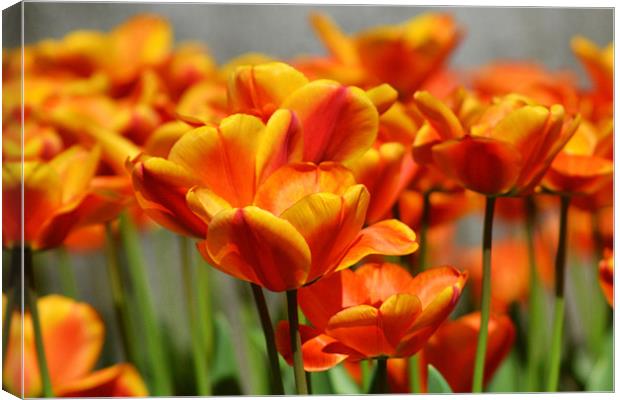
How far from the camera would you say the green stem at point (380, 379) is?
0.66 metres

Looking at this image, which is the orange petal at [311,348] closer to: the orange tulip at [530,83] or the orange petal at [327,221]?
the orange petal at [327,221]

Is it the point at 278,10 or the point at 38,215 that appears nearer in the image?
the point at 38,215

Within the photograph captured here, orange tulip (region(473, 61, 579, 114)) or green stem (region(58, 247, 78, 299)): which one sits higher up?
orange tulip (region(473, 61, 579, 114))

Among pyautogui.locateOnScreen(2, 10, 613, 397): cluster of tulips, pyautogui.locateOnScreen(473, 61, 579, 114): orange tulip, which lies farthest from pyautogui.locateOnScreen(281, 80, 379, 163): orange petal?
pyautogui.locateOnScreen(473, 61, 579, 114): orange tulip

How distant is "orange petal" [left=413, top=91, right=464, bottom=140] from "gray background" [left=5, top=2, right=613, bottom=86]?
0.30 metres

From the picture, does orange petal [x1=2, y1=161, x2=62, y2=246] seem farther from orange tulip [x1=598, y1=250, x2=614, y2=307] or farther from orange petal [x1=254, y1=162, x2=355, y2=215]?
orange tulip [x1=598, y1=250, x2=614, y2=307]

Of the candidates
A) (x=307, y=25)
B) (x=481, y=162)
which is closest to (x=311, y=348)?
(x=481, y=162)

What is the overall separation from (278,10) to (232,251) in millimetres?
733

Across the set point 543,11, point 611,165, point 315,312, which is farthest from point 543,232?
point 315,312

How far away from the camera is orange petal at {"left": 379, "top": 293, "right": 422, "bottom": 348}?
0.61 m

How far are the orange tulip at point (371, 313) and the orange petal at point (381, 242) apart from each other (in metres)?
0.02

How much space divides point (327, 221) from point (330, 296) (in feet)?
0.20

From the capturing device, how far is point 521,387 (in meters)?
0.84

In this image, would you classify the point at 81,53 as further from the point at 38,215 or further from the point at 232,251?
the point at 232,251
